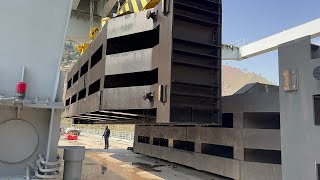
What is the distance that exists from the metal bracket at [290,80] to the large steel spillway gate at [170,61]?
7.36ft

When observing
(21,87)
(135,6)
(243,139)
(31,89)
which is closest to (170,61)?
(243,139)

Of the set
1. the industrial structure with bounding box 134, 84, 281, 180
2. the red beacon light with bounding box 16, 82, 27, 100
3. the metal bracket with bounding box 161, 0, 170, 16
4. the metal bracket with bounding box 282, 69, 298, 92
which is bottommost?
the industrial structure with bounding box 134, 84, 281, 180

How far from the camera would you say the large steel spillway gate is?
8.54 metres

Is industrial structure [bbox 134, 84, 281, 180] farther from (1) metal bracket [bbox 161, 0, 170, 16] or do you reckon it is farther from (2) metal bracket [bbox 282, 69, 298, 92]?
(1) metal bracket [bbox 161, 0, 170, 16]

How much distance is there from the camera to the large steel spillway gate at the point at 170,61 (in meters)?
8.54

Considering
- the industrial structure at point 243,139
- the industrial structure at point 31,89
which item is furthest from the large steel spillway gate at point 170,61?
the industrial structure at point 31,89

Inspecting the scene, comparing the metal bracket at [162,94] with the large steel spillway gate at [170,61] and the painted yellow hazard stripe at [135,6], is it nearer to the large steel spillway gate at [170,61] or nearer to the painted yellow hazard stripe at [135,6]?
the large steel spillway gate at [170,61]

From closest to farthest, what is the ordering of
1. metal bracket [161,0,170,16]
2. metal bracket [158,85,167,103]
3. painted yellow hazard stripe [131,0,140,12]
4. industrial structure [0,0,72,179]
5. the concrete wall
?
industrial structure [0,0,72,179], the concrete wall, metal bracket [158,85,167,103], metal bracket [161,0,170,16], painted yellow hazard stripe [131,0,140,12]

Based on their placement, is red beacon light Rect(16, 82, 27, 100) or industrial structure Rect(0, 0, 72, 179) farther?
industrial structure Rect(0, 0, 72, 179)

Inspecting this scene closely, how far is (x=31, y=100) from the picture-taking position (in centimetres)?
604

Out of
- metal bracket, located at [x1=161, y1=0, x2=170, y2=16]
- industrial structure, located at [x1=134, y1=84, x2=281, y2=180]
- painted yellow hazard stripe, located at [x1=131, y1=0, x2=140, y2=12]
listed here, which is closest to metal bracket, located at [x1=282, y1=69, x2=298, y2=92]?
industrial structure, located at [x1=134, y1=84, x2=281, y2=180]

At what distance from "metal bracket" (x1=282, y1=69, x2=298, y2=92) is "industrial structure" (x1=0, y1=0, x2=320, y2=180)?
27 millimetres

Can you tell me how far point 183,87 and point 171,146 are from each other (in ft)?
20.5

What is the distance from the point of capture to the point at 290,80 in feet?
24.1
